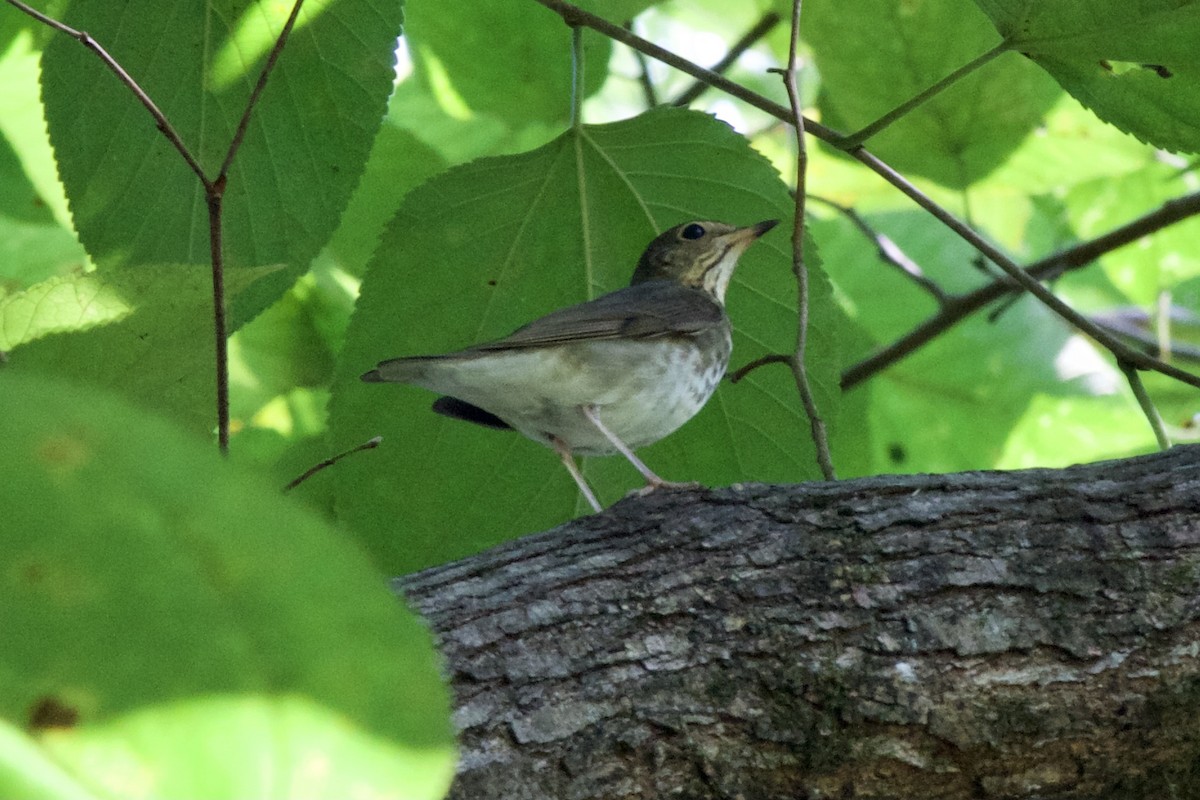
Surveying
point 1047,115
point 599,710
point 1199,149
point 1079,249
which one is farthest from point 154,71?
point 1079,249

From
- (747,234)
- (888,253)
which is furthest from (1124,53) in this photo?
(888,253)

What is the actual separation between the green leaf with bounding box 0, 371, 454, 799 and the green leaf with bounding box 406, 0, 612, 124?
3228mm

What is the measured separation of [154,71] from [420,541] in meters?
1.27

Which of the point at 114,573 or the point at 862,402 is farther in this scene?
the point at 862,402

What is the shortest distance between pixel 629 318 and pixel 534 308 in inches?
10.2

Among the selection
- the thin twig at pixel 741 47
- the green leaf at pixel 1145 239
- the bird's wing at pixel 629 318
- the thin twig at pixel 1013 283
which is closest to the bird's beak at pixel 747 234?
the bird's wing at pixel 629 318

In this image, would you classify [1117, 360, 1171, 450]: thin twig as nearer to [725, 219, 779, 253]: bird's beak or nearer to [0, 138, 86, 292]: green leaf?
[725, 219, 779, 253]: bird's beak

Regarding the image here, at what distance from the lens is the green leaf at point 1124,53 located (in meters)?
2.56

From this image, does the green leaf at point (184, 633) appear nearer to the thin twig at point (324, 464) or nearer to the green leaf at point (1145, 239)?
the thin twig at point (324, 464)

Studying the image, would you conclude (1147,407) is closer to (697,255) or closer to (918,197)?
(918,197)

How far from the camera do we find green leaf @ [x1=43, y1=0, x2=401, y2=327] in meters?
2.90

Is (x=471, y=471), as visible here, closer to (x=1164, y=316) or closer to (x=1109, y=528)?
(x=1109, y=528)

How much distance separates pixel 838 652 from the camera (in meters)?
2.10

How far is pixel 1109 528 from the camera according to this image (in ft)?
7.63
